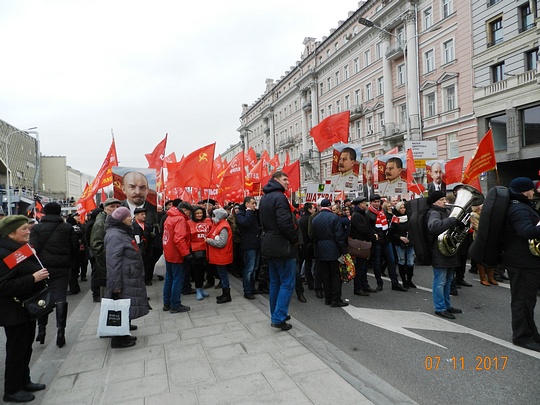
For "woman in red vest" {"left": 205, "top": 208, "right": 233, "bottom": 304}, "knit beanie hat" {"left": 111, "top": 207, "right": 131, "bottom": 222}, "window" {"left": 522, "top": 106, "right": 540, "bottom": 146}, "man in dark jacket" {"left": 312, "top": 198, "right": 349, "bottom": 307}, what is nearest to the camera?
"knit beanie hat" {"left": 111, "top": 207, "right": 131, "bottom": 222}

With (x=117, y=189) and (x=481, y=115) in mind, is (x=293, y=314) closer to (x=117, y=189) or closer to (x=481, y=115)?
(x=117, y=189)

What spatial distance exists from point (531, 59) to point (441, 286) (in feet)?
67.2

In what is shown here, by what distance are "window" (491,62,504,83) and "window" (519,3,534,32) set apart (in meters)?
2.19

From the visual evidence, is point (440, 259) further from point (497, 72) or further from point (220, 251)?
point (497, 72)

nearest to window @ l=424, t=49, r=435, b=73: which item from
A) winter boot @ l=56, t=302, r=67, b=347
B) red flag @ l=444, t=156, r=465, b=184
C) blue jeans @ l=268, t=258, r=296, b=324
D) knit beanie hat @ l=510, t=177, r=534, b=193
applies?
red flag @ l=444, t=156, r=465, b=184

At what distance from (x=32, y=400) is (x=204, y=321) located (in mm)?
2452

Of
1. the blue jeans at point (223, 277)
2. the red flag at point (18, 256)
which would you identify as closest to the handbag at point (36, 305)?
the red flag at point (18, 256)

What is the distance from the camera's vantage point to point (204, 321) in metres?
5.50

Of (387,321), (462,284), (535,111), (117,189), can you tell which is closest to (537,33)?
(535,111)

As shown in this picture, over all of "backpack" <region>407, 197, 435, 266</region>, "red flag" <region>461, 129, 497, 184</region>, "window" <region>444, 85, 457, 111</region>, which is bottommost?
"backpack" <region>407, 197, 435, 266</region>

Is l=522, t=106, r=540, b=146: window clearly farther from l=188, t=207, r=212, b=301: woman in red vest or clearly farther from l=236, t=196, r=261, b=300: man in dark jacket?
l=188, t=207, r=212, b=301: woman in red vest

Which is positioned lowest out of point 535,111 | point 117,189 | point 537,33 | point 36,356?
point 36,356

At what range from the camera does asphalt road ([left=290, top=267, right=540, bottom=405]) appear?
3.35 metres

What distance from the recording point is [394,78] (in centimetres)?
3250
